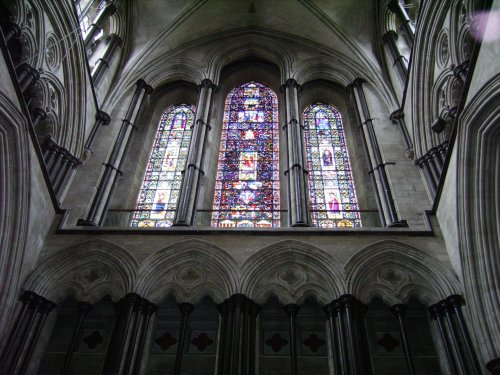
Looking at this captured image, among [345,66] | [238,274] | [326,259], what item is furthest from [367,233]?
[345,66]

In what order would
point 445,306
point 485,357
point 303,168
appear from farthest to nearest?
point 303,168
point 445,306
point 485,357

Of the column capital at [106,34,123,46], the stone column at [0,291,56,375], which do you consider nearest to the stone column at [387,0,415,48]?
the column capital at [106,34,123,46]

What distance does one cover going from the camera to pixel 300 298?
7828 millimetres

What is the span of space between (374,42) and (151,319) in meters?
9.06

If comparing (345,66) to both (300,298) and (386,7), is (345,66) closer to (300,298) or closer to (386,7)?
(386,7)

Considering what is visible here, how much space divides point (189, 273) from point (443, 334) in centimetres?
389

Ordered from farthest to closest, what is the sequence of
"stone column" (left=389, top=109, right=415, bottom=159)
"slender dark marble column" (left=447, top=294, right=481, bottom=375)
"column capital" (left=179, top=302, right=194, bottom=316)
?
"stone column" (left=389, top=109, right=415, bottom=159) < "column capital" (left=179, top=302, right=194, bottom=316) < "slender dark marble column" (left=447, top=294, right=481, bottom=375)

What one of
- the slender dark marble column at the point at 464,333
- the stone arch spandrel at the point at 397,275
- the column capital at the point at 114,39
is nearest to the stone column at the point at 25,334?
the stone arch spandrel at the point at 397,275

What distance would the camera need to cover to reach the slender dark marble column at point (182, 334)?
7.00 meters

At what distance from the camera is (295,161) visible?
1034cm

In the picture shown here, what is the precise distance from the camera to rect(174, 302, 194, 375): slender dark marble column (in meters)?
7.00

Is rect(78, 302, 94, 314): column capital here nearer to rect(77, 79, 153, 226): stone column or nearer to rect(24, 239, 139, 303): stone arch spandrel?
rect(24, 239, 139, 303): stone arch spandrel

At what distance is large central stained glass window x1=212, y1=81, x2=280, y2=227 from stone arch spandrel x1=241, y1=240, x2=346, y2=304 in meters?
1.51

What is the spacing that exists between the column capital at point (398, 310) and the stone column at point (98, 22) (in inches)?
327
